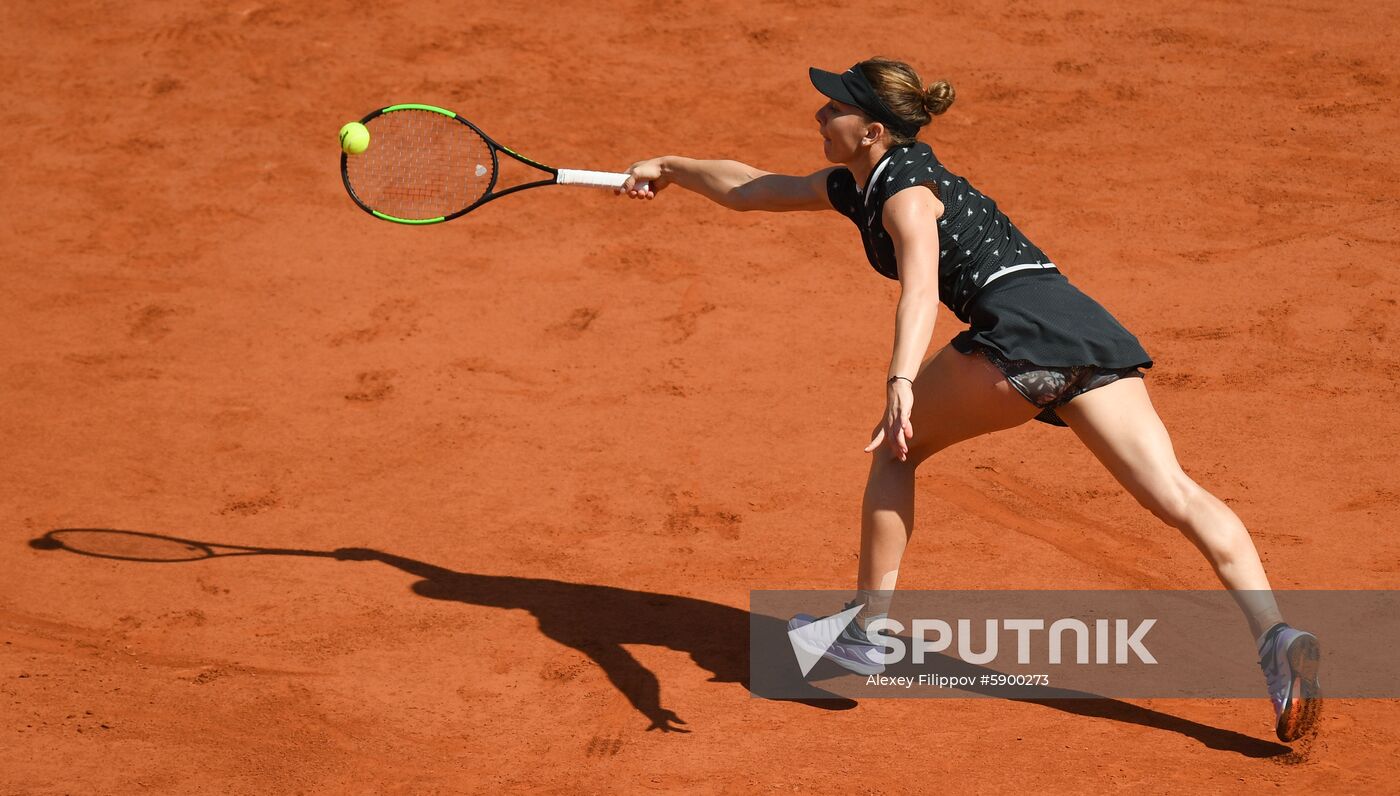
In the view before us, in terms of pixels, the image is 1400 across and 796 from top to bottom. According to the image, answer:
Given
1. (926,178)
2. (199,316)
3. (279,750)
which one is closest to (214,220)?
(199,316)

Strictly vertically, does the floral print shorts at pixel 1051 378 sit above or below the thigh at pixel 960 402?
above

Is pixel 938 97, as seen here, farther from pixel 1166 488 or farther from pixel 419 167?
pixel 419 167

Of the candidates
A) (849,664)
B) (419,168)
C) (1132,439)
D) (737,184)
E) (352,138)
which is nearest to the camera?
(1132,439)

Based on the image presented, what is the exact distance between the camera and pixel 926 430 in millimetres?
4039

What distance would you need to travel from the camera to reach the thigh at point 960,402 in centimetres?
387

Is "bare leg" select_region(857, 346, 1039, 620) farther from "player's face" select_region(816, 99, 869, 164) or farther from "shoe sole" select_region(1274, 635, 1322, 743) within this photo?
"shoe sole" select_region(1274, 635, 1322, 743)

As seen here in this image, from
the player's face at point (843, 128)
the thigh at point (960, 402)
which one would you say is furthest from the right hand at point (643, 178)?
the thigh at point (960, 402)

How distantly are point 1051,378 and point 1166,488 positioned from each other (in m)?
0.40

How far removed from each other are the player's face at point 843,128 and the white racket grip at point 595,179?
2.89ft

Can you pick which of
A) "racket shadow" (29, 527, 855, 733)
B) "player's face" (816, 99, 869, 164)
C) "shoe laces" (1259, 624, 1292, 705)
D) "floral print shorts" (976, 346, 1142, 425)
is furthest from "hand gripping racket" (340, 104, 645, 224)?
"shoe laces" (1259, 624, 1292, 705)

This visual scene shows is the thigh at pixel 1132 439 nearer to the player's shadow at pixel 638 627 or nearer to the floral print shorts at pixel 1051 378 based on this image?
the floral print shorts at pixel 1051 378

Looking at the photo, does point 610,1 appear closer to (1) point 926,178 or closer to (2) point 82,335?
(2) point 82,335

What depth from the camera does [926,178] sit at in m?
3.87

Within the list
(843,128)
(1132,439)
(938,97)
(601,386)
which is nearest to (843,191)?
(843,128)
